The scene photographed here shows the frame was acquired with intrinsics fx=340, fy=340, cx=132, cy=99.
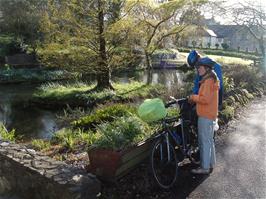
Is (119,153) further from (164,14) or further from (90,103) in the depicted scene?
(164,14)

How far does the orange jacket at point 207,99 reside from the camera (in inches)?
201

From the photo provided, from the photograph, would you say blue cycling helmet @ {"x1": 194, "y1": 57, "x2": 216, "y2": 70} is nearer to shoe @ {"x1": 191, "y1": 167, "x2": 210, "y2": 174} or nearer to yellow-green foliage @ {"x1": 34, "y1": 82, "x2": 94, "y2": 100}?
shoe @ {"x1": 191, "y1": 167, "x2": 210, "y2": 174}

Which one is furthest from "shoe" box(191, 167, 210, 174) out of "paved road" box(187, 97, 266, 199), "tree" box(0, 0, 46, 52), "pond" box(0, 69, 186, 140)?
"tree" box(0, 0, 46, 52)

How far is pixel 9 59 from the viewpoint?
28094mm

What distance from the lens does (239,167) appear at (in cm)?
607

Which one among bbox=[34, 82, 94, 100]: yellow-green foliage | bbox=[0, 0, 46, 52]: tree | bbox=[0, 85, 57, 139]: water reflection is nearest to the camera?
bbox=[0, 85, 57, 139]: water reflection

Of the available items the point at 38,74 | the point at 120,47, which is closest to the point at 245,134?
the point at 120,47

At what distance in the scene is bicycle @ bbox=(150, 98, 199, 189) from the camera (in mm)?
5086

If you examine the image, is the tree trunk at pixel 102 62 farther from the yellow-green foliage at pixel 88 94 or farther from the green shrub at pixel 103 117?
the green shrub at pixel 103 117

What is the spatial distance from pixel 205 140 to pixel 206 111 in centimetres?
50

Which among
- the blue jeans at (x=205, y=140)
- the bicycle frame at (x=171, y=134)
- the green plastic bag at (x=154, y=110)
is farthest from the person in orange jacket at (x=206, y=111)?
the green plastic bag at (x=154, y=110)

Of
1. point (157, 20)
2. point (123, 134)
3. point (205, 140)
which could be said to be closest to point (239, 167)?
point (205, 140)

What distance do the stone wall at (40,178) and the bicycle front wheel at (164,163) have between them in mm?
997

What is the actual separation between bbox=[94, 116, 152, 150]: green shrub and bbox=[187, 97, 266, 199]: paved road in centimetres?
114
